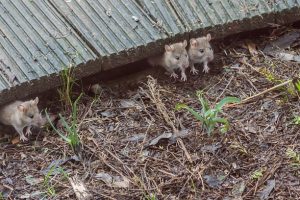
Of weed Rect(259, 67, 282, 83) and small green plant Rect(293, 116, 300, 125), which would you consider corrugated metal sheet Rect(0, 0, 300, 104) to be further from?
small green plant Rect(293, 116, 300, 125)

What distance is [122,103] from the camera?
589cm

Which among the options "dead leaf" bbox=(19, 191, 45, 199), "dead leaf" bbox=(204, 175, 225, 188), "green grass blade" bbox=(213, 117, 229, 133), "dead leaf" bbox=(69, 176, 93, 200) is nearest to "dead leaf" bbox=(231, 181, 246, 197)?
"dead leaf" bbox=(204, 175, 225, 188)

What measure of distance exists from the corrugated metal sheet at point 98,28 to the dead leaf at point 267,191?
5.86 feet

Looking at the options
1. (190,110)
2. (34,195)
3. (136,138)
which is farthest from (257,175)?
(34,195)

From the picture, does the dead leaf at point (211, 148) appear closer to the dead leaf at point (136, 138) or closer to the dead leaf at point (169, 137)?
the dead leaf at point (169, 137)

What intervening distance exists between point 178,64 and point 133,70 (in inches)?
17.1

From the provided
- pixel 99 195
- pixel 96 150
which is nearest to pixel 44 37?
pixel 96 150

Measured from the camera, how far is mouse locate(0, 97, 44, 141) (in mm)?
5562

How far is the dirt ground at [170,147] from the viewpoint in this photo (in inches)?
194

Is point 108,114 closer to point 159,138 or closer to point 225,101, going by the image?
point 159,138

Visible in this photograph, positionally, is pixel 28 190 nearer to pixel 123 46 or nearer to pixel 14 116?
pixel 14 116

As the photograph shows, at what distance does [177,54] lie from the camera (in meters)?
6.14

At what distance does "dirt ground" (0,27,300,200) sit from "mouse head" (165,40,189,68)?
0.19 metres

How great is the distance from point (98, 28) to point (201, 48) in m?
0.97
